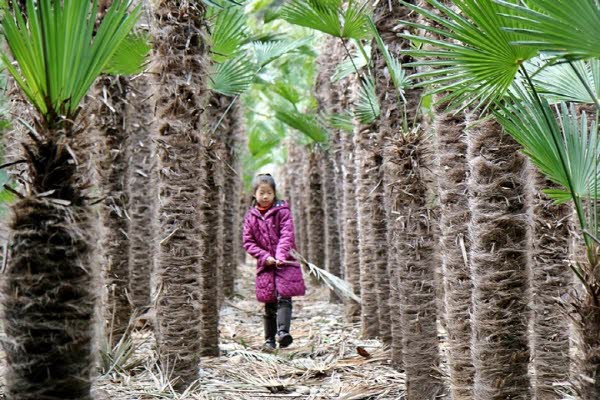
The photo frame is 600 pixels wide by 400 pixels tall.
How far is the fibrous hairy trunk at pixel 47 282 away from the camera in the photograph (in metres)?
1.78

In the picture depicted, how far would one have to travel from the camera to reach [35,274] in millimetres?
1783

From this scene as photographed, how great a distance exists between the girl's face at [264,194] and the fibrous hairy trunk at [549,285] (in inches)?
105

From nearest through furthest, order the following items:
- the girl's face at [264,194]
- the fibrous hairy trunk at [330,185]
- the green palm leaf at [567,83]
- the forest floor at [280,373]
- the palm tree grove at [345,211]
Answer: the palm tree grove at [345,211] < the green palm leaf at [567,83] < the forest floor at [280,373] < the girl's face at [264,194] < the fibrous hairy trunk at [330,185]

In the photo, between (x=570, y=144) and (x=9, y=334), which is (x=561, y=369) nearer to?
(x=570, y=144)

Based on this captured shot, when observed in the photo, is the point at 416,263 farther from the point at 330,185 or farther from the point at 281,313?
the point at 330,185

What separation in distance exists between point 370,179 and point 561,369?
2395 mm

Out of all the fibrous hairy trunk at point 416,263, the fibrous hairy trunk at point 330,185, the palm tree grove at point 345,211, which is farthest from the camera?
the fibrous hairy trunk at point 330,185

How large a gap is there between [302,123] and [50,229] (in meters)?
6.59

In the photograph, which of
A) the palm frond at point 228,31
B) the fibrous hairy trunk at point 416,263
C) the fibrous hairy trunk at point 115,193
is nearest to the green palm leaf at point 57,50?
the fibrous hairy trunk at point 416,263

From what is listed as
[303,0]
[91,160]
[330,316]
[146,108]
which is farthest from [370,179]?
[91,160]

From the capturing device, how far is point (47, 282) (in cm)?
179

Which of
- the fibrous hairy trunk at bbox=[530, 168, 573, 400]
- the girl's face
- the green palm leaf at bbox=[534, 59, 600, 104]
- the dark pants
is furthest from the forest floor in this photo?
the green palm leaf at bbox=[534, 59, 600, 104]

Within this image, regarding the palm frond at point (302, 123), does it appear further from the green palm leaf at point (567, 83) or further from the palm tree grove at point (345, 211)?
the green palm leaf at point (567, 83)

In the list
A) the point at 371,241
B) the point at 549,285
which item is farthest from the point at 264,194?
the point at 549,285
